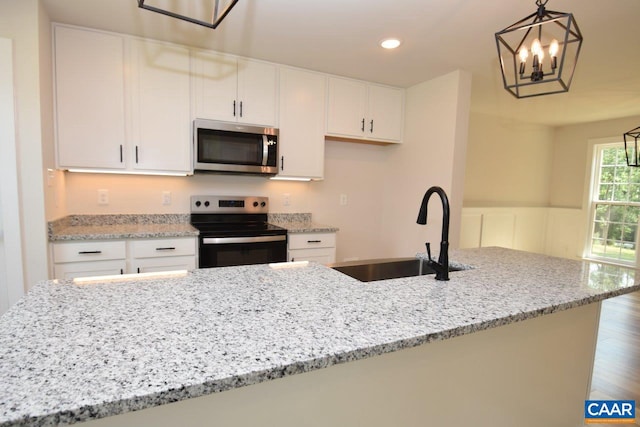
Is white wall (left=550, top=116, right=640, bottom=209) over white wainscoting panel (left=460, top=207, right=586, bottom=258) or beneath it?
over

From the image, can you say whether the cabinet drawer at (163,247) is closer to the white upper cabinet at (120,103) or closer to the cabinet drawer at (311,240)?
the white upper cabinet at (120,103)

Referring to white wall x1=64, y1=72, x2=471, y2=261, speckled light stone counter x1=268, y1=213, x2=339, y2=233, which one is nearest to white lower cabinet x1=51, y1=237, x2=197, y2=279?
white wall x1=64, y1=72, x2=471, y2=261

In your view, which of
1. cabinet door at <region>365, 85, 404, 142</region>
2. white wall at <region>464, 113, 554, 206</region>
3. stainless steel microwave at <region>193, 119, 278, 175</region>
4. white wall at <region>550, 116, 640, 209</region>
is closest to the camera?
stainless steel microwave at <region>193, 119, 278, 175</region>

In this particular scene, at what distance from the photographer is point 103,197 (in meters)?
2.71

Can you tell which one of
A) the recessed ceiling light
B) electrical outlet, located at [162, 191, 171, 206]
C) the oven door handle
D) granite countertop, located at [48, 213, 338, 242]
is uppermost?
the recessed ceiling light

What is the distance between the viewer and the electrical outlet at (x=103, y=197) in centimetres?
271

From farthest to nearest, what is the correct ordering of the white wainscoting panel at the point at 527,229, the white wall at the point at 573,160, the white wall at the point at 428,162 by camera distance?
the white wall at the point at 573,160 < the white wainscoting panel at the point at 527,229 < the white wall at the point at 428,162

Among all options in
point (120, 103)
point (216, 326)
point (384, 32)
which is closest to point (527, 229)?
point (384, 32)

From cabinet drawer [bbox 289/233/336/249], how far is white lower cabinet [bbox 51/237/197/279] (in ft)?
2.60

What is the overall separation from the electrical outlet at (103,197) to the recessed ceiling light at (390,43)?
244 centimetres

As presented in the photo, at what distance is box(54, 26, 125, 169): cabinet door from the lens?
2312 mm

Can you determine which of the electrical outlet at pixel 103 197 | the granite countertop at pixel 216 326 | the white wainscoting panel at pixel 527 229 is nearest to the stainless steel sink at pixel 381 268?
the granite countertop at pixel 216 326

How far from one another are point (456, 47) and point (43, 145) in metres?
2.86

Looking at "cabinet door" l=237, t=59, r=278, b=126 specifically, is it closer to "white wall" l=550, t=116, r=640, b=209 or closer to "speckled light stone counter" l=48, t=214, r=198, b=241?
"speckled light stone counter" l=48, t=214, r=198, b=241
